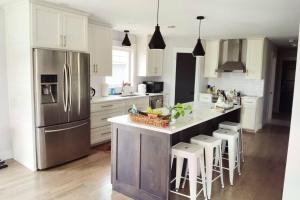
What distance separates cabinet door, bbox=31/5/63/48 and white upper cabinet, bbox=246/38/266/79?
4.66m

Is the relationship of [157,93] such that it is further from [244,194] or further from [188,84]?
[244,194]

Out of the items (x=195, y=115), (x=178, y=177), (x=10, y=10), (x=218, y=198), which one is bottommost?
(x=218, y=198)

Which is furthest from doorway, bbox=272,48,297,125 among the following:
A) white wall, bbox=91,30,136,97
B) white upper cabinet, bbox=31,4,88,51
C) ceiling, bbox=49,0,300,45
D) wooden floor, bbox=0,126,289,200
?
white upper cabinet, bbox=31,4,88,51

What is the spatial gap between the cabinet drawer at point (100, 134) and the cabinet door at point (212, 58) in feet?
11.3

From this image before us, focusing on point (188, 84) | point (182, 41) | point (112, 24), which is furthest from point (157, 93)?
point (112, 24)

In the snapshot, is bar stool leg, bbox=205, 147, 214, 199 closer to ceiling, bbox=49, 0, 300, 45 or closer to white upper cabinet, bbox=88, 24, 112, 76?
ceiling, bbox=49, 0, 300, 45

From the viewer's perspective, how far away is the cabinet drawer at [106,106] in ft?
14.5

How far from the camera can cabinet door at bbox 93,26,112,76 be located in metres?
4.62

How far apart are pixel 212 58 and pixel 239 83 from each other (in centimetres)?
105

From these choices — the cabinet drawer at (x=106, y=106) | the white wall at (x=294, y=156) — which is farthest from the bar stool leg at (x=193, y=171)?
the cabinet drawer at (x=106, y=106)

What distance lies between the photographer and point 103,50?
4777 mm

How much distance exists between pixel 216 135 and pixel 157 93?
9.74ft

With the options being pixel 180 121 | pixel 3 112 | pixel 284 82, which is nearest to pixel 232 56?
pixel 284 82

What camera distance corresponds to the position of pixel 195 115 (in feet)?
10.7
